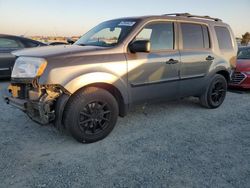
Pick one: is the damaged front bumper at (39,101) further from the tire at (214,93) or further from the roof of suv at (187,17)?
the tire at (214,93)

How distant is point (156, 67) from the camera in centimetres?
421

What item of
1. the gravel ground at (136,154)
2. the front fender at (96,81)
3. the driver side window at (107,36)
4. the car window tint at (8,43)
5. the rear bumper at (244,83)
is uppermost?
the driver side window at (107,36)

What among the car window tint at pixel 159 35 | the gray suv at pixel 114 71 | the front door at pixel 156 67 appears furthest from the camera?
the car window tint at pixel 159 35

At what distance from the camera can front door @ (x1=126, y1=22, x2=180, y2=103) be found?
3.98 meters

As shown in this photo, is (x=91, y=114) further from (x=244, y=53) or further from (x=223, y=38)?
(x=244, y=53)

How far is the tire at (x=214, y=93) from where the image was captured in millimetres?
5348

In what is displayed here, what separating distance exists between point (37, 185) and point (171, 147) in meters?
1.82

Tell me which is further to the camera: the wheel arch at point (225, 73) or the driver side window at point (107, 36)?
the wheel arch at point (225, 73)

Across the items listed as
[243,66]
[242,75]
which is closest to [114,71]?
[242,75]

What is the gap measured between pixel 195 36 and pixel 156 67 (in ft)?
4.31

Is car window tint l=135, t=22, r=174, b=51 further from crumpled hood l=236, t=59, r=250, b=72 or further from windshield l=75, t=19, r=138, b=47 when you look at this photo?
crumpled hood l=236, t=59, r=250, b=72

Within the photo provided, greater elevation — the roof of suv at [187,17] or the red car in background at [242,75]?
the roof of suv at [187,17]

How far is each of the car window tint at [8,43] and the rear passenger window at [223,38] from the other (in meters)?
5.94

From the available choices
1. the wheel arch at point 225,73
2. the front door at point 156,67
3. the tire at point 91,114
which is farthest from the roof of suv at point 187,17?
the tire at point 91,114
